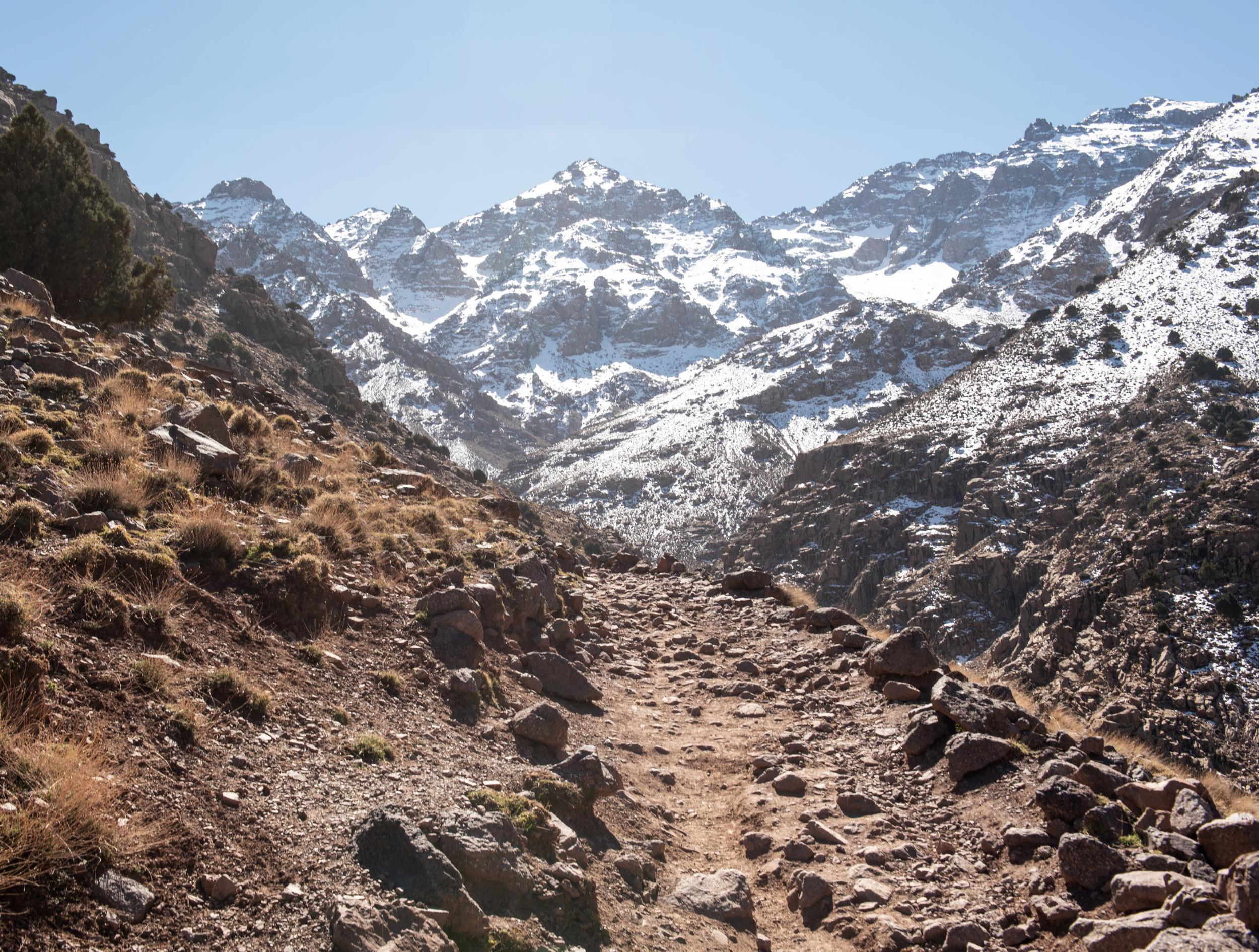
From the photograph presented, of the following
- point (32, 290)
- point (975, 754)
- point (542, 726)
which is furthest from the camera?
point (32, 290)

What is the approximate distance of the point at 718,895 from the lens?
23.1 feet

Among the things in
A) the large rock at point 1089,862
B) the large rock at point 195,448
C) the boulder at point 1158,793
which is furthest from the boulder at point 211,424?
the boulder at point 1158,793

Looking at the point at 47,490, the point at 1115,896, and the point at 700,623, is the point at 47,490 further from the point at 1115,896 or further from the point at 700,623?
the point at 700,623

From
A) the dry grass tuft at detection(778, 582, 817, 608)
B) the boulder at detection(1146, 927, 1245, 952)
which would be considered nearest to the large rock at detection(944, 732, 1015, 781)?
the boulder at detection(1146, 927, 1245, 952)

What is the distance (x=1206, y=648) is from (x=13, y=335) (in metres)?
45.0

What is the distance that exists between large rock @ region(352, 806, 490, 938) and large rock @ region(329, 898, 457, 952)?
0.17 meters

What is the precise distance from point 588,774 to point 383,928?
3.41m

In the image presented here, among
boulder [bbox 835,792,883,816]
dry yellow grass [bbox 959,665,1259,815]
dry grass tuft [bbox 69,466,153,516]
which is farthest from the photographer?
boulder [bbox 835,792,883,816]

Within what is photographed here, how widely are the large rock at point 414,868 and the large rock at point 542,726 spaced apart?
3.38 metres

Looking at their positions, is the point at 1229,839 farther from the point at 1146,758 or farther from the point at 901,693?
the point at 901,693

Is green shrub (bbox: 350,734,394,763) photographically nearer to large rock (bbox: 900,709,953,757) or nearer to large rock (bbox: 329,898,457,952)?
large rock (bbox: 329,898,457,952)

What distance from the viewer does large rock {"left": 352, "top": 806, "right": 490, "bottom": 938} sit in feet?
16.3

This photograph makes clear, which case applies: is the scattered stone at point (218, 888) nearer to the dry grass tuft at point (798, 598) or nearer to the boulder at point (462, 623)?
the boulder at point (462, 623)

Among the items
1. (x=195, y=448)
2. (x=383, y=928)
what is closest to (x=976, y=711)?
(x=383, y=928)
